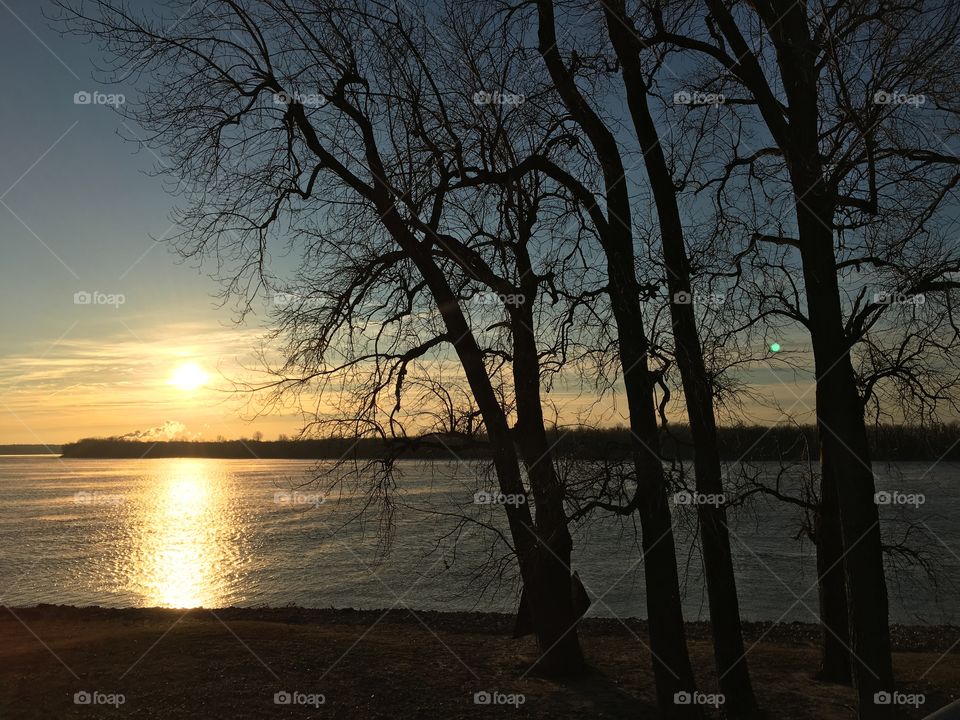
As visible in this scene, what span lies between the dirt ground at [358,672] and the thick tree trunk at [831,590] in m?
0.30

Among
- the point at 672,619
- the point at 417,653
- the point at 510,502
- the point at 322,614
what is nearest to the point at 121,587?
the point at 322,614

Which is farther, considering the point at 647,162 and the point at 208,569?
the point at 208,569

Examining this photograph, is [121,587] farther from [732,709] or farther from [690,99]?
[690,99]

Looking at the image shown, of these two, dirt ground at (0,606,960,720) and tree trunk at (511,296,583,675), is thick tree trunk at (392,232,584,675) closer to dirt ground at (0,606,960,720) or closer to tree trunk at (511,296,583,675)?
tree trunk at (511,296,583,675)

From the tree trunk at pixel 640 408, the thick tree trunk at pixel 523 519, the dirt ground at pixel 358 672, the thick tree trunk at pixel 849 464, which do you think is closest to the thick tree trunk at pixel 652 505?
the tree trunk at pixel 640 408

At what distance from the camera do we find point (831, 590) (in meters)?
10.0

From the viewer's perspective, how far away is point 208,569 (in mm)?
A: 28688

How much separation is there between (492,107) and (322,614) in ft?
34.2

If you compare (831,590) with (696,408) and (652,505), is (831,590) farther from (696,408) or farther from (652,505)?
(696,408)

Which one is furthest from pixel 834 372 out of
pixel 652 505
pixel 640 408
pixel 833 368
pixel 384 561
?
pixel 384 561

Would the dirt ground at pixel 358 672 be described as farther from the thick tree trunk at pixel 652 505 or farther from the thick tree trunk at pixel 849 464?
the thick tree trunk at pixel 849 464

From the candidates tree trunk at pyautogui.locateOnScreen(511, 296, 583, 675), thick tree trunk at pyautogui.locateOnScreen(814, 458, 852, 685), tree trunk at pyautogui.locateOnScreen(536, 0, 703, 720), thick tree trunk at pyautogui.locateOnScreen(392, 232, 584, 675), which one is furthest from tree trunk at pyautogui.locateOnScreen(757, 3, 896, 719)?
thick tree trunk at pyautogui.locateOnScreen(392, 232, 584, 675)

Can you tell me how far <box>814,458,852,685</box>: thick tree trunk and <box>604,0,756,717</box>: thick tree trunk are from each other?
1.91 metres

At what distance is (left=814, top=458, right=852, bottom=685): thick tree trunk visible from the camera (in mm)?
10000
